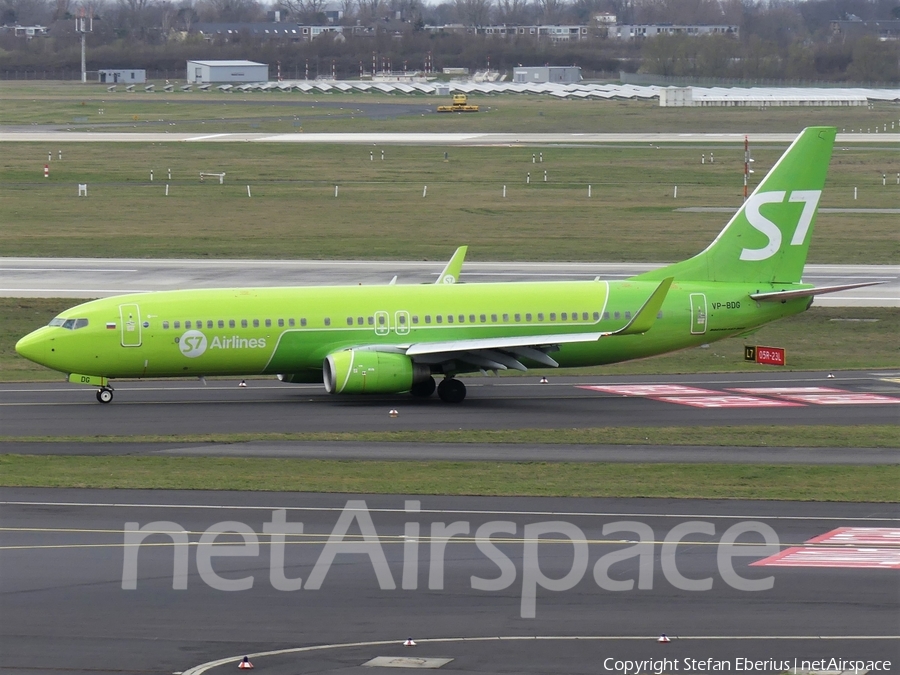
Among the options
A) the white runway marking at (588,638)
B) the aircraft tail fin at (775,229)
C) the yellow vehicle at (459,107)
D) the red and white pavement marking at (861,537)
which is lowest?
the red and white pavement marking at (861,537)

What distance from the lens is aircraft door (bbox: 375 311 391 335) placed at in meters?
43.0

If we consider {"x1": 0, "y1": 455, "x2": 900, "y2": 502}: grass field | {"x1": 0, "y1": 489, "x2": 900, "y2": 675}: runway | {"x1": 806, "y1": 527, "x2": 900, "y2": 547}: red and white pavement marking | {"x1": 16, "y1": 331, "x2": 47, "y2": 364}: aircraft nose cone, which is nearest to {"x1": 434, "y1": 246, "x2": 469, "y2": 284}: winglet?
{"x1": 16, "y1": 331, "x2": 47, "y2": 364}: aircraft nose cone

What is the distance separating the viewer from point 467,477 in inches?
1257

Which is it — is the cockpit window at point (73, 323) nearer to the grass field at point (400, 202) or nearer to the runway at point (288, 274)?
the runway at point (288, 274)

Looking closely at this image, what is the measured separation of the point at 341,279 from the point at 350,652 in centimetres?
4583

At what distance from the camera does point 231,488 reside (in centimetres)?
3073

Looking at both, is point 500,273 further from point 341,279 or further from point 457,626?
point 457,626

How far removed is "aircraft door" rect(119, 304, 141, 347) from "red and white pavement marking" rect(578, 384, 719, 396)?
49.3ft

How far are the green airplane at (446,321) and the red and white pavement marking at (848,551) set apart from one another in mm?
14687

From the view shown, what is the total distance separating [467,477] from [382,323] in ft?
39.5

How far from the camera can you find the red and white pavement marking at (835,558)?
80.0 ft

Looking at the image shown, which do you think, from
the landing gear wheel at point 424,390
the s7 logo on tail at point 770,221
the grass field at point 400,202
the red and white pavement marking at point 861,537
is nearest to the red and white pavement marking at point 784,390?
the s7 logo on tail at point 770,221

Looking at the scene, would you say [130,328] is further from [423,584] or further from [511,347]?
[423,584]

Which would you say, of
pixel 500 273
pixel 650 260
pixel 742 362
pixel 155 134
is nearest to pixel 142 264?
pixel 500 273
